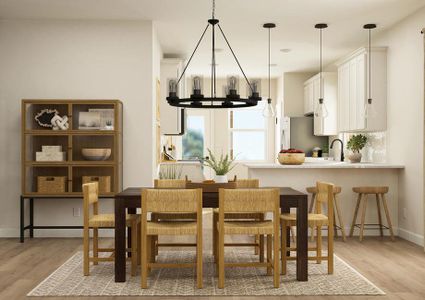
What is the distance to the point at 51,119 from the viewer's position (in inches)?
259

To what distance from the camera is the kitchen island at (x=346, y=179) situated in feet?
Result: 22.8

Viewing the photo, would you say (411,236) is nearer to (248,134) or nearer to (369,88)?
(369,88)

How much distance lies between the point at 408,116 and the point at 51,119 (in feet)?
14.2

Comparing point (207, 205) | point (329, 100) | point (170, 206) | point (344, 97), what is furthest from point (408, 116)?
point (170, 206)

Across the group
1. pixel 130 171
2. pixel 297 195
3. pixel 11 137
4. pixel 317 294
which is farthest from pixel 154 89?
pixel 317 294

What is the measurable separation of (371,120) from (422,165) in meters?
1.26

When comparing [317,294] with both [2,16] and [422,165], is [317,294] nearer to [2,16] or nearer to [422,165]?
[422,165]

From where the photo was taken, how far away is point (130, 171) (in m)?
6.93

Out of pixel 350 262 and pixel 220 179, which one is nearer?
pixel 220 179

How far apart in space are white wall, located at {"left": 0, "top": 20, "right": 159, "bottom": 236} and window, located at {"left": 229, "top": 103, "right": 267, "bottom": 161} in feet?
17.2

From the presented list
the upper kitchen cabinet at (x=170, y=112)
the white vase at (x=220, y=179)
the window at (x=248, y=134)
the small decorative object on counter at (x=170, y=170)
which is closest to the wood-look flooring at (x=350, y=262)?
the white vase at (x=220, y=179)

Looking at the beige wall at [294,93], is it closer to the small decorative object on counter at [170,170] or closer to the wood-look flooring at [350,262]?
the small decorative object on counter at [170,170]

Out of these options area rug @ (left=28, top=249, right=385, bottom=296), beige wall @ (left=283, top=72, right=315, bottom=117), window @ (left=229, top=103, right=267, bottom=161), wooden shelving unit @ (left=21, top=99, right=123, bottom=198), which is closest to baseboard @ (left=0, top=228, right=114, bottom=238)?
wooden shelving unit @ (left=21, top=99, right=123, bottom=198)

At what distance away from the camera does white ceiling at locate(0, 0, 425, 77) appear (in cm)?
615
